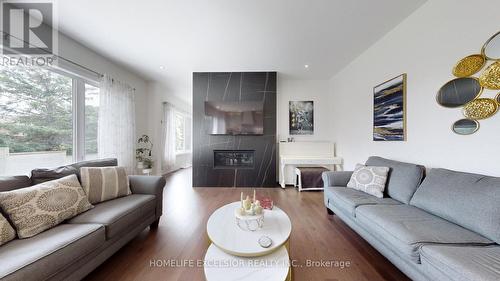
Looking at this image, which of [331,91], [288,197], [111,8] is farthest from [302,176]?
[111,8]

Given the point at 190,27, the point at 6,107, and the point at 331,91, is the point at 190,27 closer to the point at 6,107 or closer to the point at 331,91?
the point at 6,107

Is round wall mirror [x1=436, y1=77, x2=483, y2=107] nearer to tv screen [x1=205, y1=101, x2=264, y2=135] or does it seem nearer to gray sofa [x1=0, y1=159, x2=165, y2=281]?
tv screen [x1=205, y1=101, x2=264, y2=135]

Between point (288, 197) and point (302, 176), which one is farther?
point (302, 176)

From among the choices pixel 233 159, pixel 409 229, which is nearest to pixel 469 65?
pixel 409 229

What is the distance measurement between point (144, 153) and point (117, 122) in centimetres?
124

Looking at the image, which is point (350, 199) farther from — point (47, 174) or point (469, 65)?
point (47, 174)

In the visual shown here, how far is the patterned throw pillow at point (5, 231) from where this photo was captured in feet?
3.60

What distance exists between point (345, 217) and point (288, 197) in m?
1.31

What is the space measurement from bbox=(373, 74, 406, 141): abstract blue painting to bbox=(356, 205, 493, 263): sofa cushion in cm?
108

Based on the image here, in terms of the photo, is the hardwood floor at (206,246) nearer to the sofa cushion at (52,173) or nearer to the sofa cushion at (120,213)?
the sofa cushion at (120,213)

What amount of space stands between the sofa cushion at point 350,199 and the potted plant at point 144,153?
388cm

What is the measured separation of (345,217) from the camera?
2035 millimetres

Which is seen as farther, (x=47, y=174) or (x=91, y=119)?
(x=91, y=119)

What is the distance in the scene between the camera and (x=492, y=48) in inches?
54.9
